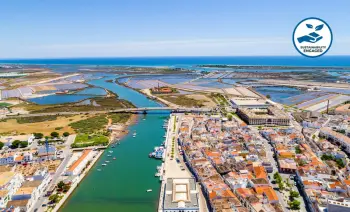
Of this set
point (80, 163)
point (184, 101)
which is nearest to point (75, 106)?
point (184, 101)

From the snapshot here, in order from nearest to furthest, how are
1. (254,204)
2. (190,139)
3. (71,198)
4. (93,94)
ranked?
1. (254,204)
2. (71,198)
3. (190,139)
4. (93,94)

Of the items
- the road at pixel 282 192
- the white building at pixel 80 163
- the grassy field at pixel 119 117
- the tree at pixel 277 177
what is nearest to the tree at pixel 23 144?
the white building at pixel 80 163

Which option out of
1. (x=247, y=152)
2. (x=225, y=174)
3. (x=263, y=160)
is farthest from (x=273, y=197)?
(x=247, y=152)

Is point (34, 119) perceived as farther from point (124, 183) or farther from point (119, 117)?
point (124, 183)

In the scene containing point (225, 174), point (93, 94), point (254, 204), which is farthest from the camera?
point (93, 94)

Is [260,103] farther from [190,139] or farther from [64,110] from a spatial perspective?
[64,110]

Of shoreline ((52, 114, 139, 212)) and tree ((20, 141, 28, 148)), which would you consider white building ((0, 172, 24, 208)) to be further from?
tree ((20, 141, 28, 148))

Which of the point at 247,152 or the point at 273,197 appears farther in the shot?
the point at 247,152
